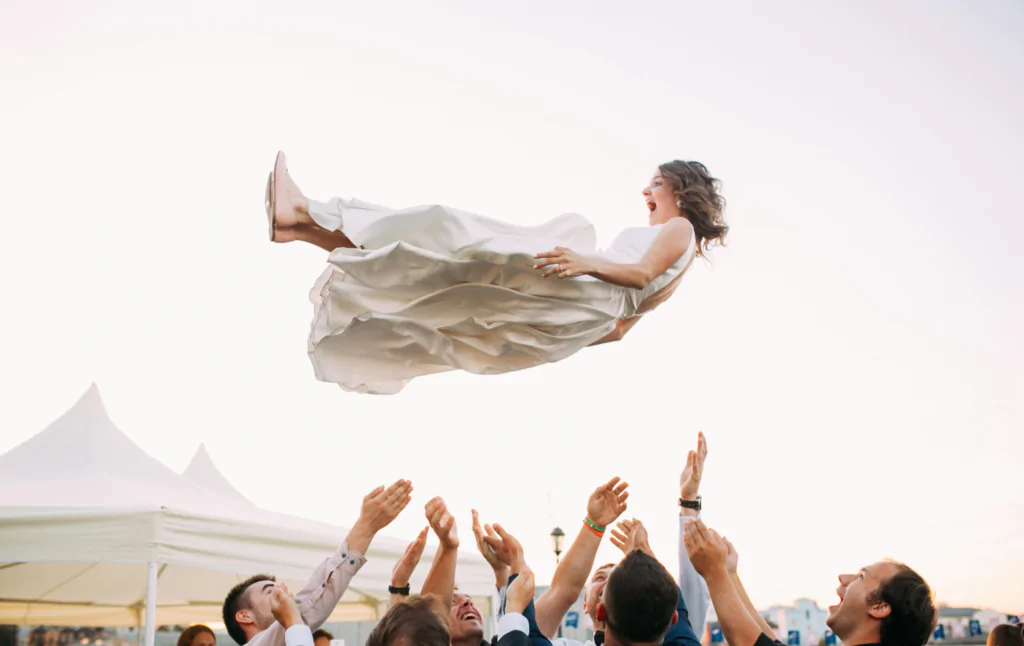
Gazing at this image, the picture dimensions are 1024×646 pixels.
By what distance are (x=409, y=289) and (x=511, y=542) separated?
0.95 metres

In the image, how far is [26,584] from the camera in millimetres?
6375

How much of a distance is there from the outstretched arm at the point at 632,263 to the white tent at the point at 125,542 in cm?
289

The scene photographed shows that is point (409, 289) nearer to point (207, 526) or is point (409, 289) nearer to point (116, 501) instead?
point (207, 526)

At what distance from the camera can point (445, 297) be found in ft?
10.6

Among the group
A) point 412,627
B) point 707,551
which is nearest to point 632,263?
point 707,551

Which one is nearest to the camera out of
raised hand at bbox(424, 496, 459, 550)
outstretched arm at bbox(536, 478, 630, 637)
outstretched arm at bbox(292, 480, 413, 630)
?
outstretched arm at bbox(292, 480, 413, 630)

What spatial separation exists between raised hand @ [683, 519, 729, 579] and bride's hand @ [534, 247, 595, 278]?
0.95 metres

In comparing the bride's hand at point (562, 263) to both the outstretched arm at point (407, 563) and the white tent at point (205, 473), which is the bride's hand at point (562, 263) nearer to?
the outstretched arm at point (407, 563)

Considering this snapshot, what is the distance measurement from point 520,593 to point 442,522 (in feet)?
1.94

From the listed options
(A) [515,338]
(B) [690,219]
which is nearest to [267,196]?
(A) [515,338]

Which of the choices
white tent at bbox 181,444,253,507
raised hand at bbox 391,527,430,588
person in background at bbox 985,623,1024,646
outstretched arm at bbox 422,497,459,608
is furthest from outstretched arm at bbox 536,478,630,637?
white tent at bbox 181,444,253,507

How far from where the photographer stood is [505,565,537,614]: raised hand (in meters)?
2.42

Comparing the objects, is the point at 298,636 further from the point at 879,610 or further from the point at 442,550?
the point at 879,610

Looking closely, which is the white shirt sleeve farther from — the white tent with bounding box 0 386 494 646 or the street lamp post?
the street lamp post
